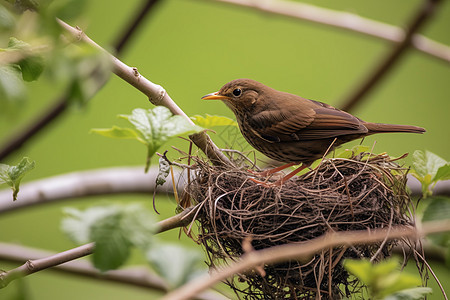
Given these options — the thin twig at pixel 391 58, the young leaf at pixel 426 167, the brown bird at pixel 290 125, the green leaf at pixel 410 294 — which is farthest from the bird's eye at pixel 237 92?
the green leaf at pixel 410 294

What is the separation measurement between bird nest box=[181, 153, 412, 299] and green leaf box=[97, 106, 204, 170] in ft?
2.90

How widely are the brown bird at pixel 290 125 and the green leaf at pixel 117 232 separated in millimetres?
2081

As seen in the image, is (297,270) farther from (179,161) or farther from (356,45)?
(356,45)

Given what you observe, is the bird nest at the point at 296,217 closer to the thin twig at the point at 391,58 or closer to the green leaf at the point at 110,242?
the green leaf at the point at 110,242

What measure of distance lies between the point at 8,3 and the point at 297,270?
149 cm

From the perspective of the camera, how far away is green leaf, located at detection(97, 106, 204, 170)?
1400 mm

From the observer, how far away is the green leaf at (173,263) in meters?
1.32

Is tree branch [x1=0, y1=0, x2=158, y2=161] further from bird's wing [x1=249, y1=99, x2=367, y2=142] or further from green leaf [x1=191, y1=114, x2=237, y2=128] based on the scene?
Result: green leaf [x1=191, y1=114, x2=237, y2=128]

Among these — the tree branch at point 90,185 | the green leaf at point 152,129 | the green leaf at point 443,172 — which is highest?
the green leaf at point 443,172

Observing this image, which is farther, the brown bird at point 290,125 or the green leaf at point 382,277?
the brown bird at point 290,125

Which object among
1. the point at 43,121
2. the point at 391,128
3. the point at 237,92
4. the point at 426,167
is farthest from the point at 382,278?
the point at 43,121

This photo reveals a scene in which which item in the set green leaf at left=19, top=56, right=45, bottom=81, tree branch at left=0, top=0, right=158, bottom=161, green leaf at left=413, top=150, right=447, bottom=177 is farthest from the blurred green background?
green leaf at left=19, top=56, right=45, bottom=81

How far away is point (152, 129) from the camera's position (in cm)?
141

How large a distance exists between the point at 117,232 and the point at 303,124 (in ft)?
7.60
